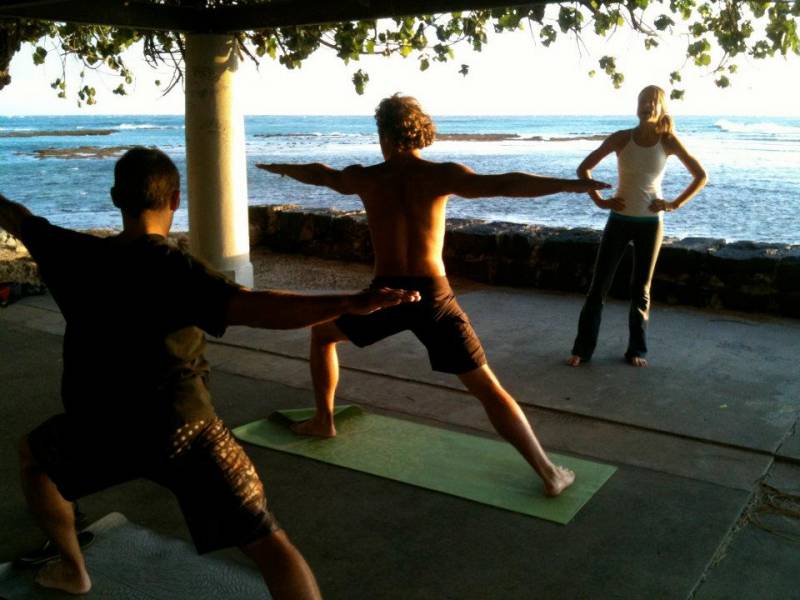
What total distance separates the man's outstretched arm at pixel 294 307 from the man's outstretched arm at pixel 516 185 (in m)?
1.39

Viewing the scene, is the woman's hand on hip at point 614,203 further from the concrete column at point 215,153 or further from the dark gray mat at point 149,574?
the concrete column at point 215,153

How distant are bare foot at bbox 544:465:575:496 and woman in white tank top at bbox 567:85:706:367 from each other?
6.95 feet

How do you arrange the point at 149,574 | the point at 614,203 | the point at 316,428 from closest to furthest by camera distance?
the point at 149,574 < the point at 316,428 < the point at 614,203

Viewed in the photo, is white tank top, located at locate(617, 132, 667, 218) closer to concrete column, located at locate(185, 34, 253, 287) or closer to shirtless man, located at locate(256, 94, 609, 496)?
shirtless man, located at locate(256, 94, 609, 496)

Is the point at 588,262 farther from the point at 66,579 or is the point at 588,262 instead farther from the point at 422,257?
the point at 66,579

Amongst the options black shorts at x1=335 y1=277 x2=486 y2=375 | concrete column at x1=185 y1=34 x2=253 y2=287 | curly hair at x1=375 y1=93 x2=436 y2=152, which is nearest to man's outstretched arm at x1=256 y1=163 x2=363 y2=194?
curly hair at x1=375 y1=93 x2=436 y2=152

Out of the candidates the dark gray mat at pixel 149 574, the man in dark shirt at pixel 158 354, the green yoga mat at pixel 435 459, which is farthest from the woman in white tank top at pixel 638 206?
the man in dark shirt at pixel 158 354

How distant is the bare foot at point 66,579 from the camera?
9.84 feet

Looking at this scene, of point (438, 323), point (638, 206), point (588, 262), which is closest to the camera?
point (438, 323)

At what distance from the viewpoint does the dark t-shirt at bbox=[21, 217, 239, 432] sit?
2.31 m

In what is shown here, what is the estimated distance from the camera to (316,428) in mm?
4676

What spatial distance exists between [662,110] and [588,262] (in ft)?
9.50

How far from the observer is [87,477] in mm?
2553

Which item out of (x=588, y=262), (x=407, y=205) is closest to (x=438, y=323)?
(x=407, y=205)
